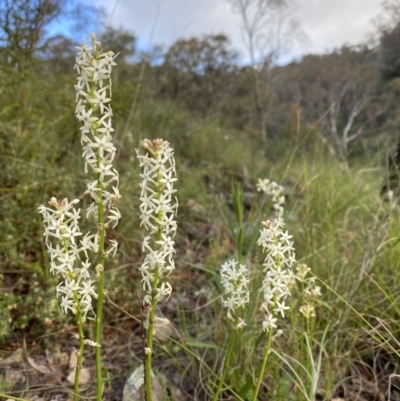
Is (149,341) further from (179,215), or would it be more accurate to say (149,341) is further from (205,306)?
(179,215)

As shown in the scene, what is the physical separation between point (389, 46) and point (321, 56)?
561cm

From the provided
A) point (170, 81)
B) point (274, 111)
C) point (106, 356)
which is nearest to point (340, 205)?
point (106, 356)

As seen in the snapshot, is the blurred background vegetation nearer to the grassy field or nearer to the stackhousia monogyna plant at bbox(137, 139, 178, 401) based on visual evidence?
the grassy field

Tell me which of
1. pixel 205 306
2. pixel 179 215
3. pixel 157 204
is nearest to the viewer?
pixel 157 204

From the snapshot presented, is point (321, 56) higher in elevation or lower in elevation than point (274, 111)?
higher

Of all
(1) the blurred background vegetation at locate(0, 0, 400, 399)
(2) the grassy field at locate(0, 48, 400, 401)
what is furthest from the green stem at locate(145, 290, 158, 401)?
(1) the blurred background vegetation at locate(0, 0, 400, 399)

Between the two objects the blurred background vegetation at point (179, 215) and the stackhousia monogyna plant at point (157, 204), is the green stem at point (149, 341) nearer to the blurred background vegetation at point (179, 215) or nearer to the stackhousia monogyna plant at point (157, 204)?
the stackhousia monogyna plant at point (157, 204)

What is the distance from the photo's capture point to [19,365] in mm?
1959

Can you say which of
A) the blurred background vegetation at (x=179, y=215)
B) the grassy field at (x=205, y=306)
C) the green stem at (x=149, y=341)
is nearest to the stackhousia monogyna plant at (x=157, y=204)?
the green stem at (x=149, y=341)

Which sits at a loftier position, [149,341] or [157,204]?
[157,204]

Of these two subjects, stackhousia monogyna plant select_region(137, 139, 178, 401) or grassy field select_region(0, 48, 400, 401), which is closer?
stackhousia monogyna plant select_region(137, 139, 178, 401)

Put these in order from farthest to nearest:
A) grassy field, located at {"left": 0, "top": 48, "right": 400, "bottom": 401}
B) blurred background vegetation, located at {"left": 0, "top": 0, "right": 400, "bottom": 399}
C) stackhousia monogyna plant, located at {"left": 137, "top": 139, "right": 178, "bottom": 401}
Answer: blurred background vegetation, located at {"left": 0, "top": 0, "right": 400, "bottom": 399}
grassy field, located at {"left": 0, "top": 48, "right": 400, "bottom": 401}
stackhousia monogyna plant, located at {"left": 137, "top": 139, "right": 178, "bottom": 401}

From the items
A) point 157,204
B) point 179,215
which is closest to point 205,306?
point 179,215

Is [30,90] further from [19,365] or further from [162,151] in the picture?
[162,151]
